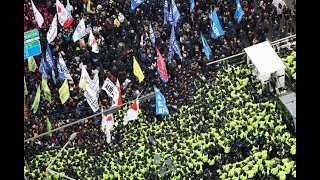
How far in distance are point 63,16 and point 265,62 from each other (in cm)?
879

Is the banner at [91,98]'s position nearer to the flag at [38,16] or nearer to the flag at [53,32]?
the flag at [53,32]

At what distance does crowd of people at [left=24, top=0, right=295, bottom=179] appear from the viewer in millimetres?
38719

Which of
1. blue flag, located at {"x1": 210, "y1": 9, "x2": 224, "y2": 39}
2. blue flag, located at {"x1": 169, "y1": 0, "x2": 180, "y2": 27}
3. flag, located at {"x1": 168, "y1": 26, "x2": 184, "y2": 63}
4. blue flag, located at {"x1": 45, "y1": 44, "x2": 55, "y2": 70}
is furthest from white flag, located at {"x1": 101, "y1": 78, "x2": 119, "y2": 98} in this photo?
blue flag, located at {"x1": 210, "y1": 9, "x2": 224, "y2": 39}

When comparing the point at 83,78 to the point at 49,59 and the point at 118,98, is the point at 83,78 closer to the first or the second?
the point at 118,98

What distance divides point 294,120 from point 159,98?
5.03 meters

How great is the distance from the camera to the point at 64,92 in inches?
1700

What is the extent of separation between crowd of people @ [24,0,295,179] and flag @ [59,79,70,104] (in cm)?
52

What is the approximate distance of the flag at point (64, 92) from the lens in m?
42.9

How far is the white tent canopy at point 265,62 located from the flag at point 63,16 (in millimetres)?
7642

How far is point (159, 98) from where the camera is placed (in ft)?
135

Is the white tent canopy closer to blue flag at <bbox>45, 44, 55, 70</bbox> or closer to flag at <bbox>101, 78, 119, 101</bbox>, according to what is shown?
flag at <bbox>101, 78, 119, 101</bbox>

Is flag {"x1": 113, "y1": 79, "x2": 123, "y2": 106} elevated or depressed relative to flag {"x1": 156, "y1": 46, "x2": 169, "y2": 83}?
depressed

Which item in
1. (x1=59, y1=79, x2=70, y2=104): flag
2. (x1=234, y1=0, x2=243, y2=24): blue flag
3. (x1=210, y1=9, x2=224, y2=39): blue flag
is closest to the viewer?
(x1=210, y1=9, x2=224, y2=39): blue flag

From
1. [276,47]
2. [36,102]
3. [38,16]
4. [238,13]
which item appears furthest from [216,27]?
[36,102]
